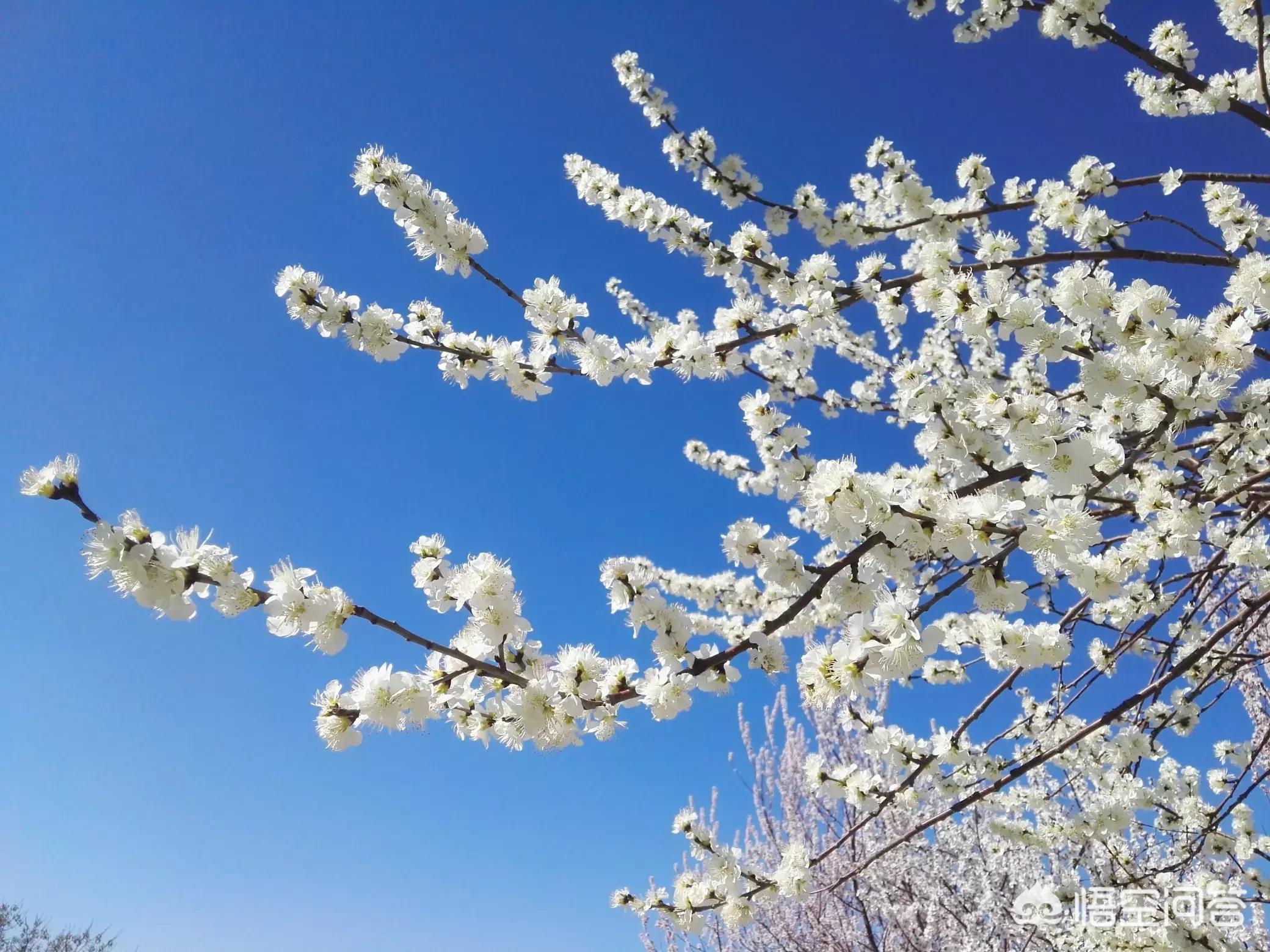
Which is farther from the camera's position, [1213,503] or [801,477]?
[801,477]

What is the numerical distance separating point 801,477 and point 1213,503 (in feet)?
5.18

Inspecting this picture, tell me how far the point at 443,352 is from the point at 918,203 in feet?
9.15

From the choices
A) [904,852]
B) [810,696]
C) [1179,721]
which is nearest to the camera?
[810,696]

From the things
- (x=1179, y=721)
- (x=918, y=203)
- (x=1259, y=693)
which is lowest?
(x=1179, y=721)

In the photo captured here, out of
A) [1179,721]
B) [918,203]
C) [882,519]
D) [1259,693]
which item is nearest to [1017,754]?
[1179,721]

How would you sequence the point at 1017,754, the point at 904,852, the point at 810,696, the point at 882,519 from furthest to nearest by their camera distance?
the point at 904,852
the point at 1017,754
the point at 810,696
the point at 882,519

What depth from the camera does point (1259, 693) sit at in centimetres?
585

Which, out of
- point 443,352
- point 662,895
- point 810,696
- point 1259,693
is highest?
point 1259,693

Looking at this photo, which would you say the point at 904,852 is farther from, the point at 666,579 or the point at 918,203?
the point at 918,203

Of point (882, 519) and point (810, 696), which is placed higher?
point (882, 519)

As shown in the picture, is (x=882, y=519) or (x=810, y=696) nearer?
(x=882, y=519)

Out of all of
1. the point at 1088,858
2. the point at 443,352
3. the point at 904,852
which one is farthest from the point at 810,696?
the point at 1088,858

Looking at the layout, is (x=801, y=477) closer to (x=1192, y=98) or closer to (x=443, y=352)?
(x=443, y=352)

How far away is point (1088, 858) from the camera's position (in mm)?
5984
